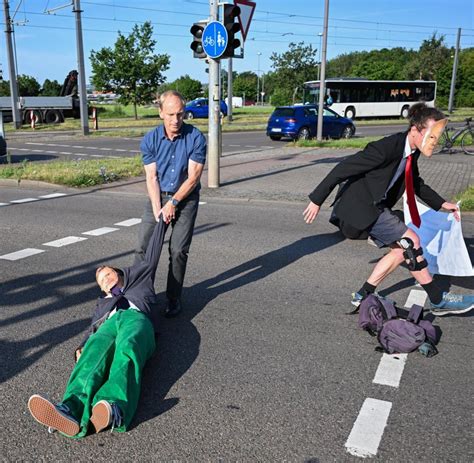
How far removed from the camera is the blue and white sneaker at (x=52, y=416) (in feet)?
9.34

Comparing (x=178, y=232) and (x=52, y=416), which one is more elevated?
(x=178, y=232)

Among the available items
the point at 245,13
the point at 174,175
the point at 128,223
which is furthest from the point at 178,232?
the point at 245,13

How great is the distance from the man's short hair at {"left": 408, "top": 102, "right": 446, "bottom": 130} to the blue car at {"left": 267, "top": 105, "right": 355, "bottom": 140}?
19411mm

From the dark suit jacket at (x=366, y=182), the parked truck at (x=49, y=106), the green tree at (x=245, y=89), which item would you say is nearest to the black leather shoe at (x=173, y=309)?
the dark suit jacket at (x=366, y=182)

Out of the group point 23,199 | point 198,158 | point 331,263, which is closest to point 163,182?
point 198,158

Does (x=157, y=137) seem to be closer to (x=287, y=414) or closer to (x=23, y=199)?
(x=287, y=414)

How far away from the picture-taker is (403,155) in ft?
13.6

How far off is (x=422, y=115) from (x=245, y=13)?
773 centimetres

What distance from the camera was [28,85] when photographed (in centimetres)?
5425

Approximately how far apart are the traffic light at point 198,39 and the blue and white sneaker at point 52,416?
361 inches

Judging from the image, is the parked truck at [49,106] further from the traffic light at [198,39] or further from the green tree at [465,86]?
the green tree at [465,86]

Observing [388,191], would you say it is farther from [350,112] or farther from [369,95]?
[369,95]

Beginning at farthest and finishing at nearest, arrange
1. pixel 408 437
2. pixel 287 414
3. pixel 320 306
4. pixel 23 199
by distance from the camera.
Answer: pixel 23 199, pixel 320 306, pixel 287 414, pixel 408 437

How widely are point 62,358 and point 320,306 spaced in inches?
90.4
